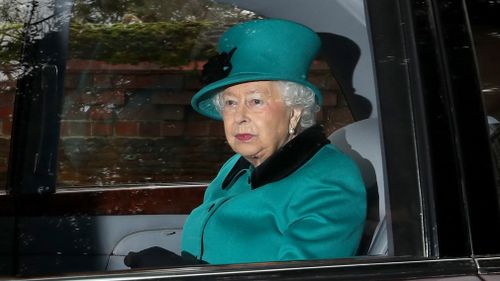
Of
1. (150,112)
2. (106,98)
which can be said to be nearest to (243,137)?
(150,112)

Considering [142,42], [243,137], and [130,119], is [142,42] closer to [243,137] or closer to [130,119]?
[130,119]

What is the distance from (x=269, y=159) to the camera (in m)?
2.24

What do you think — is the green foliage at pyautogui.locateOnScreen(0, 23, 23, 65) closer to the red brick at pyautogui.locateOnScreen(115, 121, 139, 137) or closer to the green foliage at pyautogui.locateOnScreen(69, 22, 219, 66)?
the green foliage at pyautogui.locateOnScreen(69, 22, 219, 66)

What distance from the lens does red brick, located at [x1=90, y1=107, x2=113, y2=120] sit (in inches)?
93.7

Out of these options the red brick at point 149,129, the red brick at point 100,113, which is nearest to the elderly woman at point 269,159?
the red brick at point 149,129

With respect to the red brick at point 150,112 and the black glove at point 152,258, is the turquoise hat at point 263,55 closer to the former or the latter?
the red brick at point 150,112

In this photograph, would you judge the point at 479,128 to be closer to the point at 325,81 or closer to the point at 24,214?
the point at 325,81

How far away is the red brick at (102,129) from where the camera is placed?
240 cm

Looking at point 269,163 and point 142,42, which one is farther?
point 142,42

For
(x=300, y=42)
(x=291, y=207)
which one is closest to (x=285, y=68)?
(x=300, y=42)

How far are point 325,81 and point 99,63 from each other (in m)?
0.62

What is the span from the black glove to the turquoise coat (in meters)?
0.08

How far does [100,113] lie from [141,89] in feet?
0.44

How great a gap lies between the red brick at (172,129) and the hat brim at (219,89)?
81 mm
